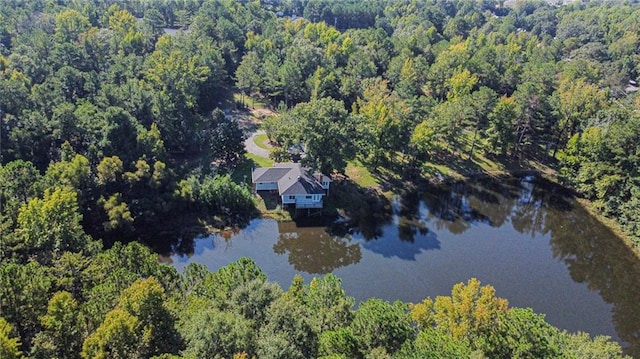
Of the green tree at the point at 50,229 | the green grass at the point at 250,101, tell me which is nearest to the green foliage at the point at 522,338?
the green tree at the point at 50,229

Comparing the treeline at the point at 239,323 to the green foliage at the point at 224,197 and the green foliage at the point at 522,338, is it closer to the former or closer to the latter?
the green foliage at the point at 522,338

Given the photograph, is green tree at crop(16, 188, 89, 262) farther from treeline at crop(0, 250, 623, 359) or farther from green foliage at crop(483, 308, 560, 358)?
green foliage at crop(483, 308, 560, 358)

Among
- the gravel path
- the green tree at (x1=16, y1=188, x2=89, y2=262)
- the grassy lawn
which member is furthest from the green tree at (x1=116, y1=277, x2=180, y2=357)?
the grassy lawn

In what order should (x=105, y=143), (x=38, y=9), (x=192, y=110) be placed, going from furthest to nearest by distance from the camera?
(x=38, y=9) → (x=192, y=110) → (x=105, y=143)

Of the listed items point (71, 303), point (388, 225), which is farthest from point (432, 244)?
point (71, 303)

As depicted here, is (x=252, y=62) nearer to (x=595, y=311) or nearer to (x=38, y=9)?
(x=38, y=9)

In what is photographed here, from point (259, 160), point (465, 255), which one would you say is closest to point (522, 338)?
point (465, 255)
